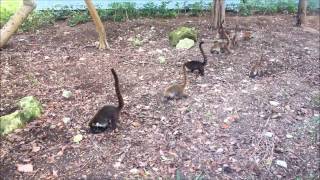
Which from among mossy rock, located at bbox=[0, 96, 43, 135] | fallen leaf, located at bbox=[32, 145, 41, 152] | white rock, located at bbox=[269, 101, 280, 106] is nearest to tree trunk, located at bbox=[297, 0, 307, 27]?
Result: white rock, located at bbox=[269, 101, 280, 106]

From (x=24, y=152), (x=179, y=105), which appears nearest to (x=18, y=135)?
(x=24, y=152)

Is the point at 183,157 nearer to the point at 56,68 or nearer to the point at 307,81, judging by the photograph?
the point at 307,81

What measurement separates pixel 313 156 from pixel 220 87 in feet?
5.53

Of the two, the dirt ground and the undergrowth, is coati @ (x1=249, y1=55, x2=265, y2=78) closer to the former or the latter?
the dirt ground

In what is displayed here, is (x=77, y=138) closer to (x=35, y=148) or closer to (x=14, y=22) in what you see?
(x=35, y=148)

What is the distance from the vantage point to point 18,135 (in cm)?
482

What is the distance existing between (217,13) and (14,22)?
5705mm

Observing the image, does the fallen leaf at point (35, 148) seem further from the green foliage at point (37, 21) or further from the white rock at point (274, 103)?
the green foliage at point (37, 21)

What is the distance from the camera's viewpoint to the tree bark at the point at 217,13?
771 centimetres

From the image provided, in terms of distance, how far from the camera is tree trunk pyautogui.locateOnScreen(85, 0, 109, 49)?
21.9 feet

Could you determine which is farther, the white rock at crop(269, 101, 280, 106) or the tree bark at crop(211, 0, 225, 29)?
the tree bark at crop(211, 0, 225, 29)

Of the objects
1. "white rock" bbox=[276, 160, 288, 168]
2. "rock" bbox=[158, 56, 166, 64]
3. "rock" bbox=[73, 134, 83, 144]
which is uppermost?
"rock" bbox=[158, 56, 166, 64]

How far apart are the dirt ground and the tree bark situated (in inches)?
7.4

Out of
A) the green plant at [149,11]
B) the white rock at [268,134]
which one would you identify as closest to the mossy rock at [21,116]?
the white rock at [268,134]
